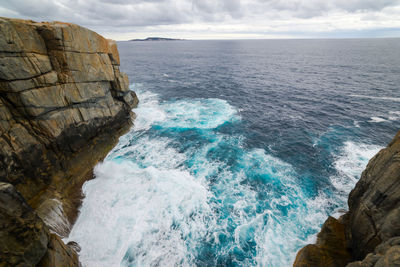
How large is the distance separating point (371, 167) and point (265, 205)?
32.3 feet

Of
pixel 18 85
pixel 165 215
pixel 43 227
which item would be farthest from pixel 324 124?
pixel 18 85

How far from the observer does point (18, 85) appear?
16844 millimetres

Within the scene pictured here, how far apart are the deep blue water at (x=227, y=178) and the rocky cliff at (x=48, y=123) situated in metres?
2.64

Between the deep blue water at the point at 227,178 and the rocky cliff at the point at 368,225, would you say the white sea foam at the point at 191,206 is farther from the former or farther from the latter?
the rocky cliff at the point at 368,225

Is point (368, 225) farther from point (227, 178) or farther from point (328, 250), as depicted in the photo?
point (227, 178)

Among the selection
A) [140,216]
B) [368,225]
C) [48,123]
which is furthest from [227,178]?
[48,123]

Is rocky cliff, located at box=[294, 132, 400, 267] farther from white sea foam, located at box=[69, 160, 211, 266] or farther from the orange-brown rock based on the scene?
white sea foam, located at box=[69, 160, 211, 266]

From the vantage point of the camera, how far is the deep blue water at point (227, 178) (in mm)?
15766

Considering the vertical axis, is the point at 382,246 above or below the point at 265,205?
above

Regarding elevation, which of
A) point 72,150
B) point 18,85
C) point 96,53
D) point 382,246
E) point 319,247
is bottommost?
point 319,247

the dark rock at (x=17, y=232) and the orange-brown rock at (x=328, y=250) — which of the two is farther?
the orange-brown rock at (x=328, y=250)

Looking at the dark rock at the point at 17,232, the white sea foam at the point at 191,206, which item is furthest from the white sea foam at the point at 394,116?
the dark rock at the point at 17,232

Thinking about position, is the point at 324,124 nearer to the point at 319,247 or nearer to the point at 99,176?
the point at 319,247

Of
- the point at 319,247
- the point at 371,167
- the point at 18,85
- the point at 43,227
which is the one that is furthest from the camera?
the point at 18,85
